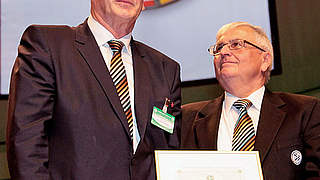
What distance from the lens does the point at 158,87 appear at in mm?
2242

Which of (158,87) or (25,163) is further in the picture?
(158,87)

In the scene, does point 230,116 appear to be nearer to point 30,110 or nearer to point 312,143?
point 312,143

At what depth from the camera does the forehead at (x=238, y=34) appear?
9.17ft

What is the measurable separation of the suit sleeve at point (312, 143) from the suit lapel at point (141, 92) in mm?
874

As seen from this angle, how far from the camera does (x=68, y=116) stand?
1896mm

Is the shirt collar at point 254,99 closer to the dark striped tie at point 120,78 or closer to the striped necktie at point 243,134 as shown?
the striped necktie at point 243,134

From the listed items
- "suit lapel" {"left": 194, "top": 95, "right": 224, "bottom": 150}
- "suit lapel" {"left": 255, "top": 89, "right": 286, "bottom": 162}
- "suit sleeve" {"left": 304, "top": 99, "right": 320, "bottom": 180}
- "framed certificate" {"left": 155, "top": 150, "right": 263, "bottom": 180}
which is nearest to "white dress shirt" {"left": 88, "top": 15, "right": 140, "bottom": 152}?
"framed certificate" {"left": 155, "top": 150, "right": 263, "bottom": 180}

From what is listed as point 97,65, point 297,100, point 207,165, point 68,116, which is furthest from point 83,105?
point 297,100

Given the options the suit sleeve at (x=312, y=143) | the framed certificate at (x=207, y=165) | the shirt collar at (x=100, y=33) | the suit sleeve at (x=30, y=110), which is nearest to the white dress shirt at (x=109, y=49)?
the shirt collar at (x=100, y=33)

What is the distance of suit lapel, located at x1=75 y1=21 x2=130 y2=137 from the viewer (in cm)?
198

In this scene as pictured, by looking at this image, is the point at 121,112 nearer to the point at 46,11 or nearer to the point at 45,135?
the point at 45,135

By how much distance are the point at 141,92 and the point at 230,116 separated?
0.74m

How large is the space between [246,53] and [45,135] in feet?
4.59

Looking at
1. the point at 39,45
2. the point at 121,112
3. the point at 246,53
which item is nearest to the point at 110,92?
the point at 121,112
